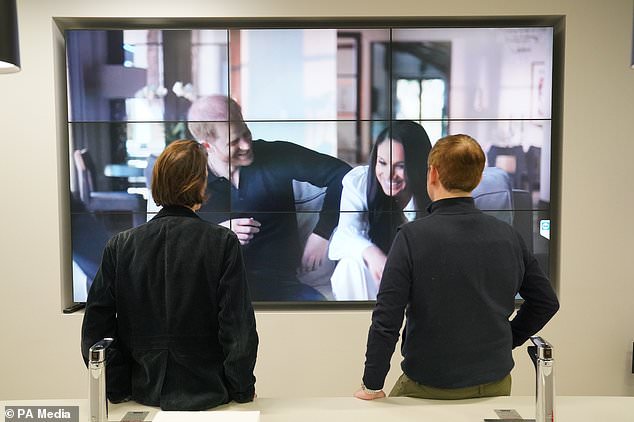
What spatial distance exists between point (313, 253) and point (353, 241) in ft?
0.83

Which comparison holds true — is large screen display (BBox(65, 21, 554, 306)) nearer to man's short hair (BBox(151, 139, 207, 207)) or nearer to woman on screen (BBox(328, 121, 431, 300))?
woman on screen (BBox(328, 121, 431, 300))

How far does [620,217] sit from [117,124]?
10.0 feet

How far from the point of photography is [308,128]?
11.5 feet

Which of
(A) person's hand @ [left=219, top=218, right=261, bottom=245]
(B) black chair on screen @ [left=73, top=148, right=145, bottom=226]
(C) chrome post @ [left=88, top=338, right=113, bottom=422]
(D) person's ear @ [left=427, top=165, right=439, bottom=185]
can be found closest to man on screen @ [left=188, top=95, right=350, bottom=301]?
(A) person's hand @ [left=219, top=218, right=261, bottom=245]

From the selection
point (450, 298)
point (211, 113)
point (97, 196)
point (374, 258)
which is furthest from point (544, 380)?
point (97, 196)

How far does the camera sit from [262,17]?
3.46m

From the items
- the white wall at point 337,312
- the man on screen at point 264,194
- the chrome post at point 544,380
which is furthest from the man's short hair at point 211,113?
the chrome post at point 544,380

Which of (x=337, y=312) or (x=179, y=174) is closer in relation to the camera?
(x=179, y=174)

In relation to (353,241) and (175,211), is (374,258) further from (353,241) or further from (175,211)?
(175,211)

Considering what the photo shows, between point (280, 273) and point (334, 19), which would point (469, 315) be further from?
point (334, 19)

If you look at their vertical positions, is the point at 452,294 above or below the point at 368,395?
above

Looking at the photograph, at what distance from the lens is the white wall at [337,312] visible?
11.3 ft

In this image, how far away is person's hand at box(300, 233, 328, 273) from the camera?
3.54 meters

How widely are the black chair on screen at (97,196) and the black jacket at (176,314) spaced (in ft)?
6.49
